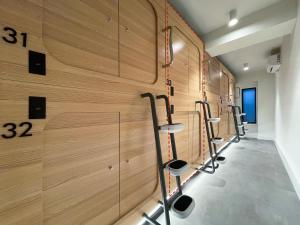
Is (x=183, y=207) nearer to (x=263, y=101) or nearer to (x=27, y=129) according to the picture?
Result: (x=27, y=129)

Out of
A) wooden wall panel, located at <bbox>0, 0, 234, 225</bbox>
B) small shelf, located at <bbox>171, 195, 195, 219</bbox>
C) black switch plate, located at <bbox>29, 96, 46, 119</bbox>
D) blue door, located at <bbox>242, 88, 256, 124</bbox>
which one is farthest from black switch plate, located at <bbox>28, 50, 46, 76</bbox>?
blue door, located at <bbox>242, 88, 256, 124</bbox>

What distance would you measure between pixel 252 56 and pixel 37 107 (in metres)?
5.38

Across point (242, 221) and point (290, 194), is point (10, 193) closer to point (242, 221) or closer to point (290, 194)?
point (242, 221)

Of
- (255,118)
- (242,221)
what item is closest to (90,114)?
(242,221)

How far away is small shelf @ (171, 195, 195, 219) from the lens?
122 centimetres

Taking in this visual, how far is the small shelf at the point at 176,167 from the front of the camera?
1.31m

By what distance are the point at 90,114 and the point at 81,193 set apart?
1.80 feet

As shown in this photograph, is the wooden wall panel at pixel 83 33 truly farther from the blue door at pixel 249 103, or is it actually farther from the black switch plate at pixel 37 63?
the blue door at pixel 249 103

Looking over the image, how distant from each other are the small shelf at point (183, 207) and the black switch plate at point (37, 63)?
1.46m

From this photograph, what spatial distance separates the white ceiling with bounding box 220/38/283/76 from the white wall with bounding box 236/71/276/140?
47 centimetres

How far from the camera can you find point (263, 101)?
5781mm

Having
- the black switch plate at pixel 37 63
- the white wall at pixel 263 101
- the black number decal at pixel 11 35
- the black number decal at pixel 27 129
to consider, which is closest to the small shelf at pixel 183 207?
the black number decal at pixel 27 129

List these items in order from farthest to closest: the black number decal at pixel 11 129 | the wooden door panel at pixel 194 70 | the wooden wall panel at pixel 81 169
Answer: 1. the wooden door panel at pixel 194 70
2. the wooden wall panel at pixel 81 169
3. the black number decal at pixel 11 129

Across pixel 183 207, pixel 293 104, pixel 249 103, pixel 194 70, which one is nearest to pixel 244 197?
pixel 183 207
